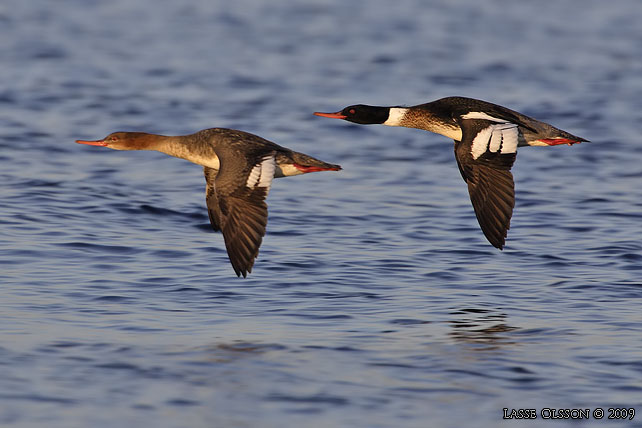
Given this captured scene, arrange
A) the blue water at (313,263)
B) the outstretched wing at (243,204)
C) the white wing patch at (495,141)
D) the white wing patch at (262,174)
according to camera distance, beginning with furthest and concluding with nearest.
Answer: the white wing patch at (495,141) → the white wing patch at (262,174) → the outstretched wing at (243,204) → the blue water at (313,263)

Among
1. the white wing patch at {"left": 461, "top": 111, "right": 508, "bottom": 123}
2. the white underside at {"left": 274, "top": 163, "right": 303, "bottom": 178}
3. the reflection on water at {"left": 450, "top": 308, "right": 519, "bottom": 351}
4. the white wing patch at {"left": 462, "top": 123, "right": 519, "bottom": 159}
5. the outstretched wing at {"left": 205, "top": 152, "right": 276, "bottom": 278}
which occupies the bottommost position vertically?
the reflection on water at {"left": 450, "top": 308, "right": 519, "bottom": 351}

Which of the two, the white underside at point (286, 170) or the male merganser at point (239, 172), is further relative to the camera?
the white underside at point (286, 170)

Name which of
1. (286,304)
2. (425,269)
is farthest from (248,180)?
(425,269)

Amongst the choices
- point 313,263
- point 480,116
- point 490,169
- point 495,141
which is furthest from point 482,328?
point 480,116

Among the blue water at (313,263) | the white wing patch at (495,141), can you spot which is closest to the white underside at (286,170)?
the blue water at (313,263)

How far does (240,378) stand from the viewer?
674 centimetres

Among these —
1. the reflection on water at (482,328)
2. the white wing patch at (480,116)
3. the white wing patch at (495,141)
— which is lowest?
the reflection on water at (482,328)

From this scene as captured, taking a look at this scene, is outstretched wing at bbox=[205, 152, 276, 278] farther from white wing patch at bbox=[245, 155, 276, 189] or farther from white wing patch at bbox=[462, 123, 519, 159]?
white wing patch at bbox=[462, 123, 519, 159]

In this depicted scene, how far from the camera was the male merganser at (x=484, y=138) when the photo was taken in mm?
8516

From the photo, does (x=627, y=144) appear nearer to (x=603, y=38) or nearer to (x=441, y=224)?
(x=441, y=224)

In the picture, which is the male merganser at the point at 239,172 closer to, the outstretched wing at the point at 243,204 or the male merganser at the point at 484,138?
the outstretched wing at the point at 243,204

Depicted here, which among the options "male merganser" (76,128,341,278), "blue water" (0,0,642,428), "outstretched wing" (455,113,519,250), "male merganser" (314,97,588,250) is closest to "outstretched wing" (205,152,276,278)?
"male merganser" (76,128,341,278)

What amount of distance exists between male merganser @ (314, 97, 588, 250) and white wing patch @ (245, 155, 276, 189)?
941 mm

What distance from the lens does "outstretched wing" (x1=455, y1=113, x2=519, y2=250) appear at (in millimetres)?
8484
